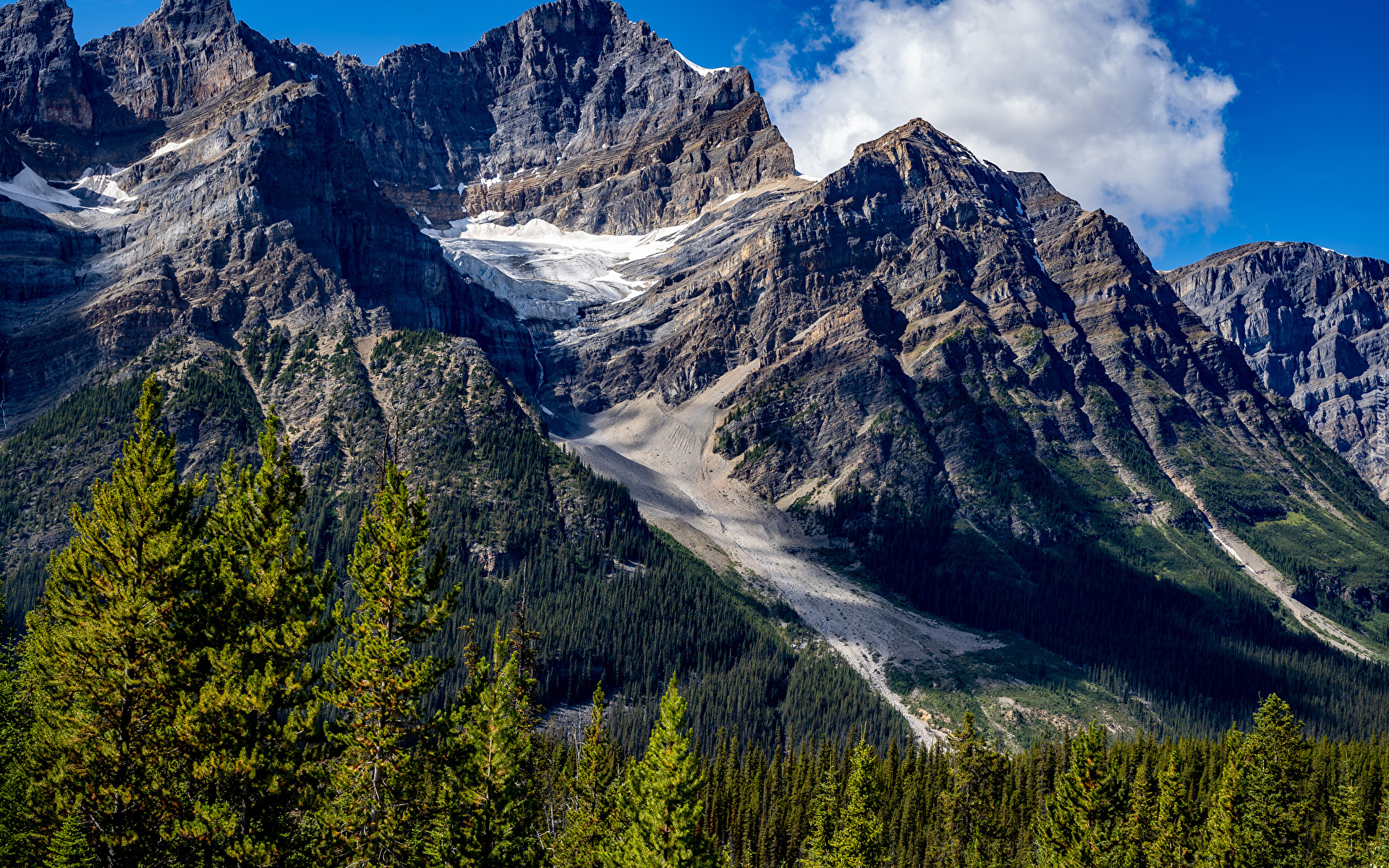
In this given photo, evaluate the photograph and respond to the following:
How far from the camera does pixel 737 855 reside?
282 ft

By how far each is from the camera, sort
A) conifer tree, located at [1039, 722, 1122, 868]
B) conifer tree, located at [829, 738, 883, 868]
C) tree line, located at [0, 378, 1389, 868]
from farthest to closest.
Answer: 1. conifer tree, located at [1039, 722, 1122, 868]
2. conifer tree, located at [829, 738, 883, 868]
3. tree line, located at [0, 378, 1389, 868]

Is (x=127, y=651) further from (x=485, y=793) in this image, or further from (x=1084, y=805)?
(x=1084, y=805)

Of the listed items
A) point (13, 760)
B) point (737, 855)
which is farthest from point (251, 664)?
point (737, 855)

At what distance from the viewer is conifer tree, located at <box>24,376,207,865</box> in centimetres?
2725

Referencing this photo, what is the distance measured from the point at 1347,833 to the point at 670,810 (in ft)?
213

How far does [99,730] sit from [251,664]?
4354 millimetres

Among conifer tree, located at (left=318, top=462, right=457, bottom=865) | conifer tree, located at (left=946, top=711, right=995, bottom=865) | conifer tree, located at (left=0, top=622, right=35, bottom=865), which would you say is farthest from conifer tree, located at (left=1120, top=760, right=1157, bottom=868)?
conifer tree, located at (left=0, top=622, right=35, bottom=865)

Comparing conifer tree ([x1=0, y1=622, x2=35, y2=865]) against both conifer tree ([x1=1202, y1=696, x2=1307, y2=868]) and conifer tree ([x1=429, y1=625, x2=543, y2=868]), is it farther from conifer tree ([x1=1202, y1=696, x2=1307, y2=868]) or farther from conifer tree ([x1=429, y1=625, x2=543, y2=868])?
conifer tree ([x1=1202, y1=696, x2=1307, y2=868])

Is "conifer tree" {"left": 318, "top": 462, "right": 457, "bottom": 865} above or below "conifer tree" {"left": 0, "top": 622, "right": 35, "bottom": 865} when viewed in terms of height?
above

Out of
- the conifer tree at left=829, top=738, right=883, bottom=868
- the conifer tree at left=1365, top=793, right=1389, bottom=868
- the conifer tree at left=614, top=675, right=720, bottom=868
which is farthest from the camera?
the conifer tree at left=1365, top=793, right=1389, bottom=868

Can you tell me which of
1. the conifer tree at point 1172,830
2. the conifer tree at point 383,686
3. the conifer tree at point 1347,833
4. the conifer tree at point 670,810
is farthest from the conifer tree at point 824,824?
the conifer tree at point 383,686

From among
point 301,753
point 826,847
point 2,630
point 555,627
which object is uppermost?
point 301,753

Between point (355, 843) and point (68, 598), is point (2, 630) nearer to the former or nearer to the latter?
point (68, 598)

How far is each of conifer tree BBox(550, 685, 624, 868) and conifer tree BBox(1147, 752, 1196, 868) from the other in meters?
42.0
